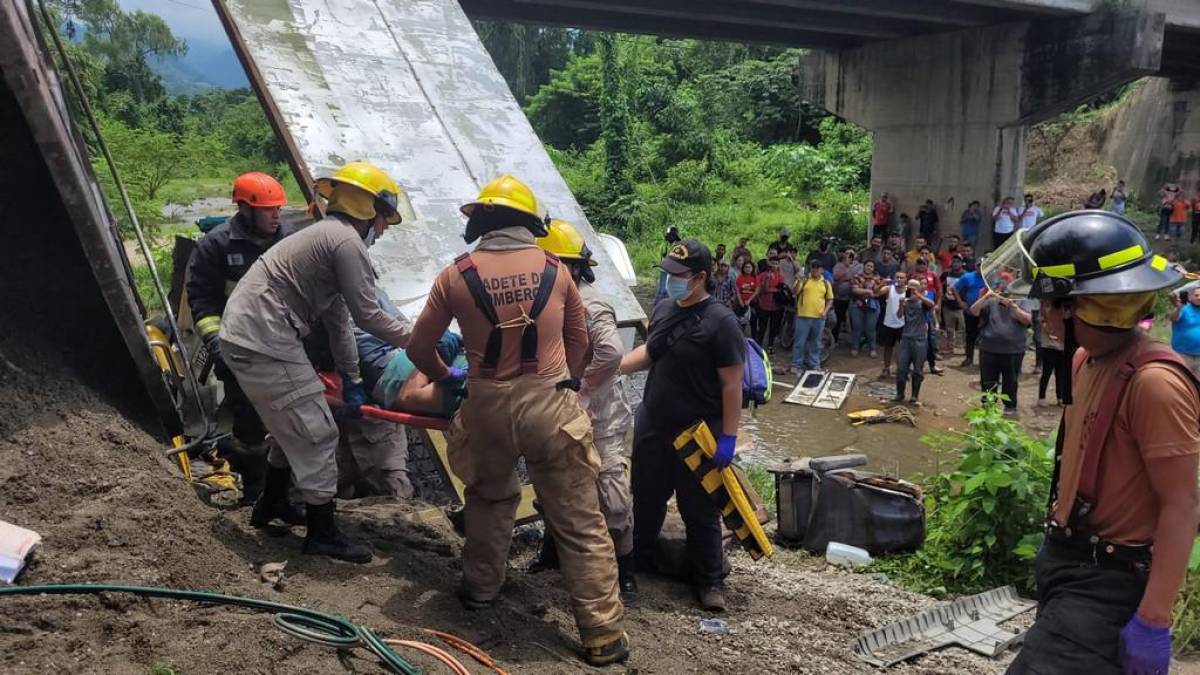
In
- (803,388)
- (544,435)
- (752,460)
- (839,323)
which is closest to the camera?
(544,435)

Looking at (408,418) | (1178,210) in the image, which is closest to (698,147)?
(1178,210)

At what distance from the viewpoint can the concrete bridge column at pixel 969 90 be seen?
15836 millimetres

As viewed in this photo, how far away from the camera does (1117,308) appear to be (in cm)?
238

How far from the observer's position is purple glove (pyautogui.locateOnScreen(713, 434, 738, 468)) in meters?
4.25

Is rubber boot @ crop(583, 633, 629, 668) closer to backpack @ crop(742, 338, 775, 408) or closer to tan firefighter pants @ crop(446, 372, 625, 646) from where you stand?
tan firefighter pants @ crop(446, 372, 625, 646)

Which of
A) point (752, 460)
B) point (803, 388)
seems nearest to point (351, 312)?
point (752, 460)

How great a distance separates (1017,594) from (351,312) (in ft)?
12.5

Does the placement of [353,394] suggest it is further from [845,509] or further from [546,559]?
[845,509]

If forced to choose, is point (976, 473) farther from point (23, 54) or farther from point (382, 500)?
point (23, 54)

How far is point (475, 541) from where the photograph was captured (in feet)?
12.1

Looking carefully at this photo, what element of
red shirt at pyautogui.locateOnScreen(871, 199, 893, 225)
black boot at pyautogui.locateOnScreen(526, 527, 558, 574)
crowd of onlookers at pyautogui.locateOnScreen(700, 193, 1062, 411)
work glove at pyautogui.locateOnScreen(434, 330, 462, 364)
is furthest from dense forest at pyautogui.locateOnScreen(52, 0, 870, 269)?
black boot at pyautogui.locateOnScreen(526, 527, 558, 574)

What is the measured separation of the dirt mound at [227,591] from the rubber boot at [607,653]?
7 cm

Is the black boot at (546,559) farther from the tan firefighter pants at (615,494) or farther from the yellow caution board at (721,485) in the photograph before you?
the yellow caution board at (721,485)

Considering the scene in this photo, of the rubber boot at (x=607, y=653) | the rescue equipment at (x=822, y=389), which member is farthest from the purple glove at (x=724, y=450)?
the rescue equipment at (x=822, y=389)
